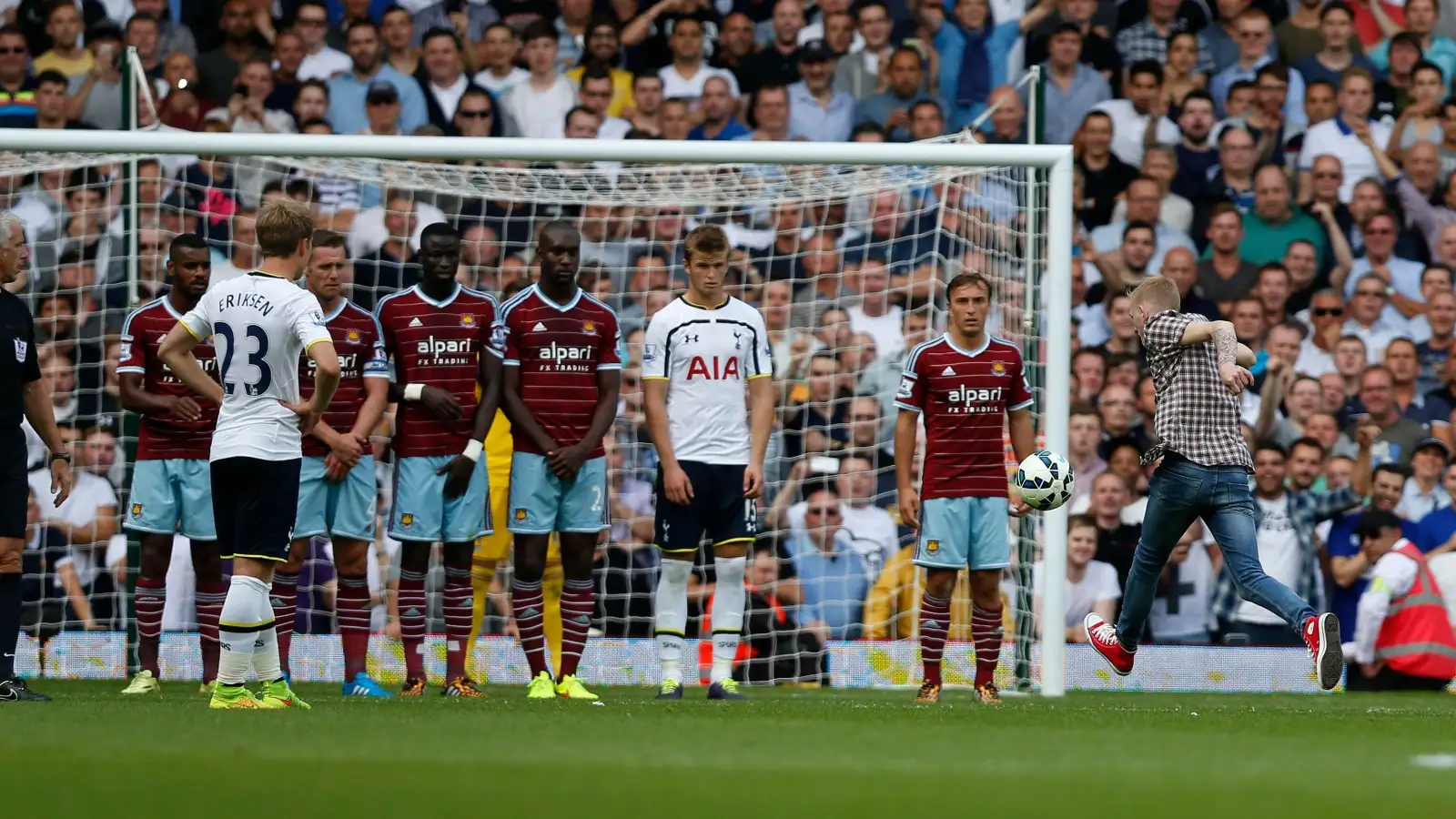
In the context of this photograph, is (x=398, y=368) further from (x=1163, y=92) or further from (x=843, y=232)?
(x=1163, y=92)

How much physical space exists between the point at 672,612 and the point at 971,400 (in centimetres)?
183

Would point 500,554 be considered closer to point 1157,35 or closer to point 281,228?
point 281,228

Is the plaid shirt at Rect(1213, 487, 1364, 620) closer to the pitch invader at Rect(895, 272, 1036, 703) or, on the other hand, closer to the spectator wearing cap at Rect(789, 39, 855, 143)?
the pitch invader at Rect(895, 272, 1036, 703)

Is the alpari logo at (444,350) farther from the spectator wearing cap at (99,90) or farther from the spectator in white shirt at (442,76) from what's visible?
the spectator wearing cap at (99,90)

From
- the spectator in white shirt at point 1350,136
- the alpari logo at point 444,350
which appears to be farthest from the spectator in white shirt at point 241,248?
the spectator in white shirt at point 1350,136

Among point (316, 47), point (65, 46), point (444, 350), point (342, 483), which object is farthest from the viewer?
point (316, 47)

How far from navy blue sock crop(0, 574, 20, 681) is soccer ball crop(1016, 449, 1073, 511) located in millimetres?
4627

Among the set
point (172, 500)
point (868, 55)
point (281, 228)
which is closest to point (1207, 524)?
point (281, 228)

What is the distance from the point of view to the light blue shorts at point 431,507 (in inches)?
340

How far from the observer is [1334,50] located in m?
14.9

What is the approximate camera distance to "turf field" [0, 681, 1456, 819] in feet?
13.6

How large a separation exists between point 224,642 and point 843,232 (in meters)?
6.20

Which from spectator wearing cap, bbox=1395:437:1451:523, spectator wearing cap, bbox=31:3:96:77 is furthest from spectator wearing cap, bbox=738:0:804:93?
spectator wearing cap, bbox=1395:437:1451:523

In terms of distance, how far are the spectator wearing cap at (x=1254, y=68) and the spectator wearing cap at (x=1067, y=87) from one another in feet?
3.30
